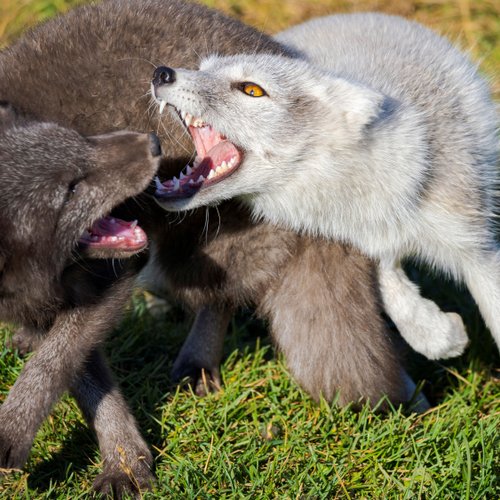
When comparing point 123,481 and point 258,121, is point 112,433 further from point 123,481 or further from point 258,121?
point 258,121

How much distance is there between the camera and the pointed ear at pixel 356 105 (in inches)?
173

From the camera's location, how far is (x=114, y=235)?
4.41m

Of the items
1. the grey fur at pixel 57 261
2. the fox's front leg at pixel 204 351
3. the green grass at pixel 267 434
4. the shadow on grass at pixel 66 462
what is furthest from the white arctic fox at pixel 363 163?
the shadow on grass at pixel 66 462

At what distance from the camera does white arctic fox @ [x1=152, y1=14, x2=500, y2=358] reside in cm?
447

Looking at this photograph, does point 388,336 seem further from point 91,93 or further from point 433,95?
point 91,93

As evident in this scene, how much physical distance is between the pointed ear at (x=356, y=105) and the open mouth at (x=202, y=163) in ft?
1.72

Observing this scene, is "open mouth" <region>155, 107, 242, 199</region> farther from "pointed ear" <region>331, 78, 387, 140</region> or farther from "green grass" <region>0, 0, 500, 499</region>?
"green grass" <region>0, 0, 500, 499</region>

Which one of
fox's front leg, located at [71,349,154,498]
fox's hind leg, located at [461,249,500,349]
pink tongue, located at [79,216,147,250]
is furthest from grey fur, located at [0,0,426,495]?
fox's hind leg, located at [461,249,500,349]

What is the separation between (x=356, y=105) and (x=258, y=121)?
458 mm

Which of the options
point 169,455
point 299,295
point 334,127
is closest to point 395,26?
point 334,127

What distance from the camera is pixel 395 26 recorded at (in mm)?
5598

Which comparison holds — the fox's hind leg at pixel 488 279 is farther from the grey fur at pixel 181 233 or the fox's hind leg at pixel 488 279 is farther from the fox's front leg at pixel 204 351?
the fox's front leg at pixel 204 351

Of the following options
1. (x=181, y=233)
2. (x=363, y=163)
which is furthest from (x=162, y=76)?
(x=363, y=163)

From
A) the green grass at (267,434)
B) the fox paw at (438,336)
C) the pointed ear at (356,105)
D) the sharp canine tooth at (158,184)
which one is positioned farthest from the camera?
the fox paw at (438,336)
